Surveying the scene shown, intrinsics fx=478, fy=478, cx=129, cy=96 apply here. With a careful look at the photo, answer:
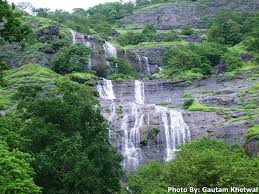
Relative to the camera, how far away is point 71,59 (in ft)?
241

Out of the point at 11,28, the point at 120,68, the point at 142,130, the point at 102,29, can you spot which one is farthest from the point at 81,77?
the point at 102,29

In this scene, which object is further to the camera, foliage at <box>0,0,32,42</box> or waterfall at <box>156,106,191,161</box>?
waterfall at <box>156,106,191,161</box>

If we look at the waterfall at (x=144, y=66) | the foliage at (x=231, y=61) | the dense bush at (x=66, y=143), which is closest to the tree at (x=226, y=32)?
the waterfall at (x=144, y=66)

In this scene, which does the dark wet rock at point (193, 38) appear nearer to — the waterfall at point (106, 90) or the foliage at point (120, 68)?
the foliage at point (120, 68)

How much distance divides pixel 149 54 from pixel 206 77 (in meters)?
26.5

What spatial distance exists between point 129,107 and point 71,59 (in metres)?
22.4

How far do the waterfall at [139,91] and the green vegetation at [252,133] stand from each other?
2153 centimetres

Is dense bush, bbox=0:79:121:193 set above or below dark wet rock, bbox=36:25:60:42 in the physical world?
below

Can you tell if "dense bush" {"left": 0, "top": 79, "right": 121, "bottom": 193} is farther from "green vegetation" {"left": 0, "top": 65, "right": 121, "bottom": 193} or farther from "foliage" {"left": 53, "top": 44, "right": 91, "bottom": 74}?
"foliage" {"left": 53, "top": 44, "right": 91, "bottom": 74}

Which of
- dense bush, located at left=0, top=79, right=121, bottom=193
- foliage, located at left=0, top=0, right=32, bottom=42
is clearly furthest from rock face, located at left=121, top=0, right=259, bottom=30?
foliage, located at left=0, top=0, right=32, bottom=42

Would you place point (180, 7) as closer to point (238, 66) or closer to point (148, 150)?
point (238, 66)

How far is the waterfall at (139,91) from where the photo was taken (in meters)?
64.1

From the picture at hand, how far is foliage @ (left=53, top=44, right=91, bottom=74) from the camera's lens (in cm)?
7325

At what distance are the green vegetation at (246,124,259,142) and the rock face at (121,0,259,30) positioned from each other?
8499 centimetres
